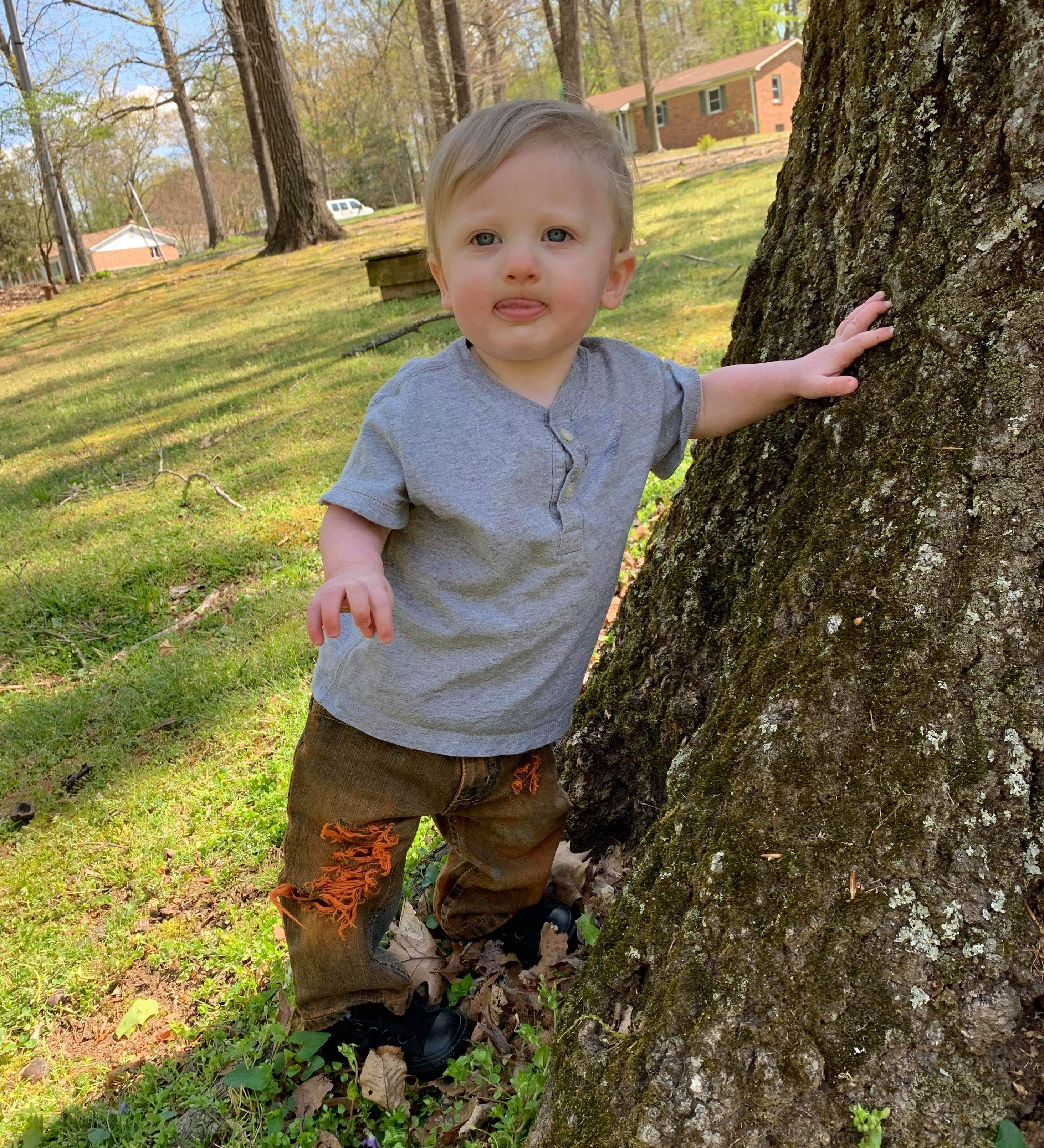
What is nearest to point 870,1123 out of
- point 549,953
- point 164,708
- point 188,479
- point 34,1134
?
point 549,953

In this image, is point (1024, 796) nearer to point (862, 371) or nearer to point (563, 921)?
point (862, 371)

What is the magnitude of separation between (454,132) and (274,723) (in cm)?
233

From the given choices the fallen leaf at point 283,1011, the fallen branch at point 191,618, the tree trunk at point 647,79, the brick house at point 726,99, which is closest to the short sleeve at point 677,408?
the fallen leaf at point 283,1011

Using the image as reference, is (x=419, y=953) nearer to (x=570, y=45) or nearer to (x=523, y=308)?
(x=523, y=308)

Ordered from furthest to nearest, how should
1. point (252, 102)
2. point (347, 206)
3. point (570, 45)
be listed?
1. point (347, 206)
2. point (252, 102)
3. point (570, 45)

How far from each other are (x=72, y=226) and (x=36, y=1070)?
37.2 metres

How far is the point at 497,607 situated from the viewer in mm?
1812

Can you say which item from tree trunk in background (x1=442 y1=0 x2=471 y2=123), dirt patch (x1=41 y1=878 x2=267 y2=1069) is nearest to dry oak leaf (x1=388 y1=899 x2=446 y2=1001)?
dirt patch (x1=41 y1=878 x2=267 y2=1069)

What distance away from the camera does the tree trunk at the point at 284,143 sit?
55.4 ft

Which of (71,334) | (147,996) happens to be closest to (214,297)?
(71,334)

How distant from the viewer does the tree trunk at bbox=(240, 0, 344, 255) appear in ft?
55.4

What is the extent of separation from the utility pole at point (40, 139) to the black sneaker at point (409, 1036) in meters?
28.8

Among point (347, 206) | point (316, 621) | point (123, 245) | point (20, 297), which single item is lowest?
point (316, 621)

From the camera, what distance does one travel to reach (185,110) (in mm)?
Result: 26250
